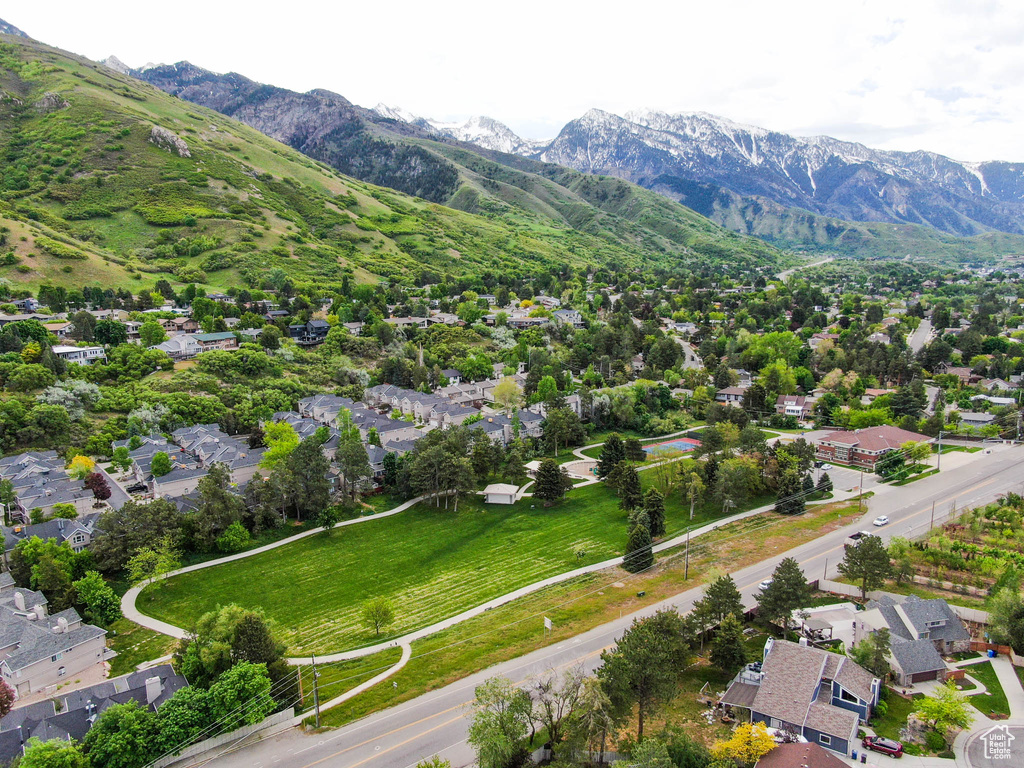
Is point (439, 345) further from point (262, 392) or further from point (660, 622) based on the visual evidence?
point (660, 622)

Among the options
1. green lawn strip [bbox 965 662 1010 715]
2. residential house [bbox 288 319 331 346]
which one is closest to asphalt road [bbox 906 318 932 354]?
green lawn strip [bbox 965 662 1010 715]

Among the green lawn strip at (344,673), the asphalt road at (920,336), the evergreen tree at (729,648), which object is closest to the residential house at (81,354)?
the green lawn strip at (344,673)

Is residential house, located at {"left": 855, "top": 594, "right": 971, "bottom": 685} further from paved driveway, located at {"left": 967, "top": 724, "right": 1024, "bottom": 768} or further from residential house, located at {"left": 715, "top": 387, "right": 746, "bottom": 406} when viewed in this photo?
residential house, located at {"left": 715, "top": 387, "right": 746, "bottom": 406}

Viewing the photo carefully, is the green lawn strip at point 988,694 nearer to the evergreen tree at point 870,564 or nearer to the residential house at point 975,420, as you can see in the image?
the evergreen tree at point 870,564

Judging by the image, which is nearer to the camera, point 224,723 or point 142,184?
point 224,723

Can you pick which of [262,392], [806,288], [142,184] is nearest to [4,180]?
[142,184]

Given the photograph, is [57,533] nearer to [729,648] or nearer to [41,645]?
[41,645]
